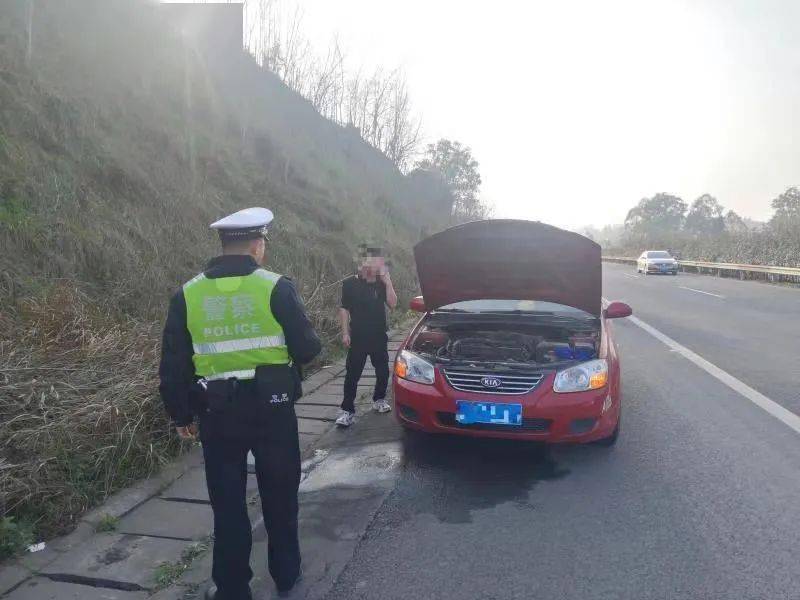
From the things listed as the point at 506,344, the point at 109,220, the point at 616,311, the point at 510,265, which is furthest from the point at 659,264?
the point at 506,344

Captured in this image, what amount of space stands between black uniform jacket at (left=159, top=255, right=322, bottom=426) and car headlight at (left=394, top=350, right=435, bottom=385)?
206cm

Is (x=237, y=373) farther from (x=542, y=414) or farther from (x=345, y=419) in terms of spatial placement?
(x=345, y=419)

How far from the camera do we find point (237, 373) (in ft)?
9.34

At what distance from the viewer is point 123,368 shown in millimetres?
5262

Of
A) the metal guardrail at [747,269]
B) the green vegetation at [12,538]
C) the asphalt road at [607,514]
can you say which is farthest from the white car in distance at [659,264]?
the green vegetation at [12,538]

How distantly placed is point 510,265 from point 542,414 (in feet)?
5.58

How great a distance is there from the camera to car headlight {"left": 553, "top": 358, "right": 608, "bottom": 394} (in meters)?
4.57

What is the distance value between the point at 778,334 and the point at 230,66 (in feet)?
69.8

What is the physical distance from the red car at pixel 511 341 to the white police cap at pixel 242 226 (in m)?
2.29

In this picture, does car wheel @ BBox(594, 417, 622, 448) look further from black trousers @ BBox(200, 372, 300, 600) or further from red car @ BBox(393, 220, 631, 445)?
black trousers @ BBox(200, 372, 300, 600)

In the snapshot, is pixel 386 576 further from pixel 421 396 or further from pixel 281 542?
pixel 421 396

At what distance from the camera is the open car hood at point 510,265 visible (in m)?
5.38

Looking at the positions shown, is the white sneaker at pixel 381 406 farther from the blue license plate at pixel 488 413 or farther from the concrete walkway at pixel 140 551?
the concrete walkway at pixel 140 551

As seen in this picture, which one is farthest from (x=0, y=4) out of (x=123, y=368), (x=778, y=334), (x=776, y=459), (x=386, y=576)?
(x=778, y=334)
